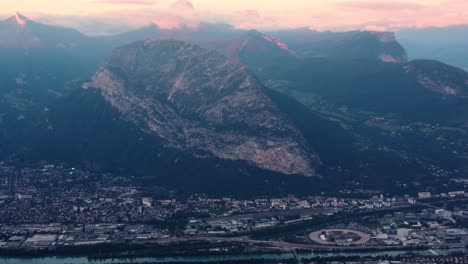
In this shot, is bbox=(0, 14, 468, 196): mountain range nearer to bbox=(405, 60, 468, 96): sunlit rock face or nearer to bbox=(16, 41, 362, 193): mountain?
bbox=(16, 41, 362, 193): mountain

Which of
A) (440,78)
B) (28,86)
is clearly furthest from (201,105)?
(28,86)

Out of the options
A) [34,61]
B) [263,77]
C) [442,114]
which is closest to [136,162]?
[442,114]

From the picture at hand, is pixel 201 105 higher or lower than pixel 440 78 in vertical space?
lower

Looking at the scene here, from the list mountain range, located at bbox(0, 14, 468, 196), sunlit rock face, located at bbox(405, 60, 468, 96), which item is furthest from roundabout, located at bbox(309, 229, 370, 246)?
sunlit rock face, located at bbox(405, 60, 468, 96)

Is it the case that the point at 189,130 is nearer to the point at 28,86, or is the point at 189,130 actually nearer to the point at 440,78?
the point at 440,78

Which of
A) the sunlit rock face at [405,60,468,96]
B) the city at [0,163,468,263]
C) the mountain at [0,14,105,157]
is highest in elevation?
the sunlit rock face at [405,60,468,96]
